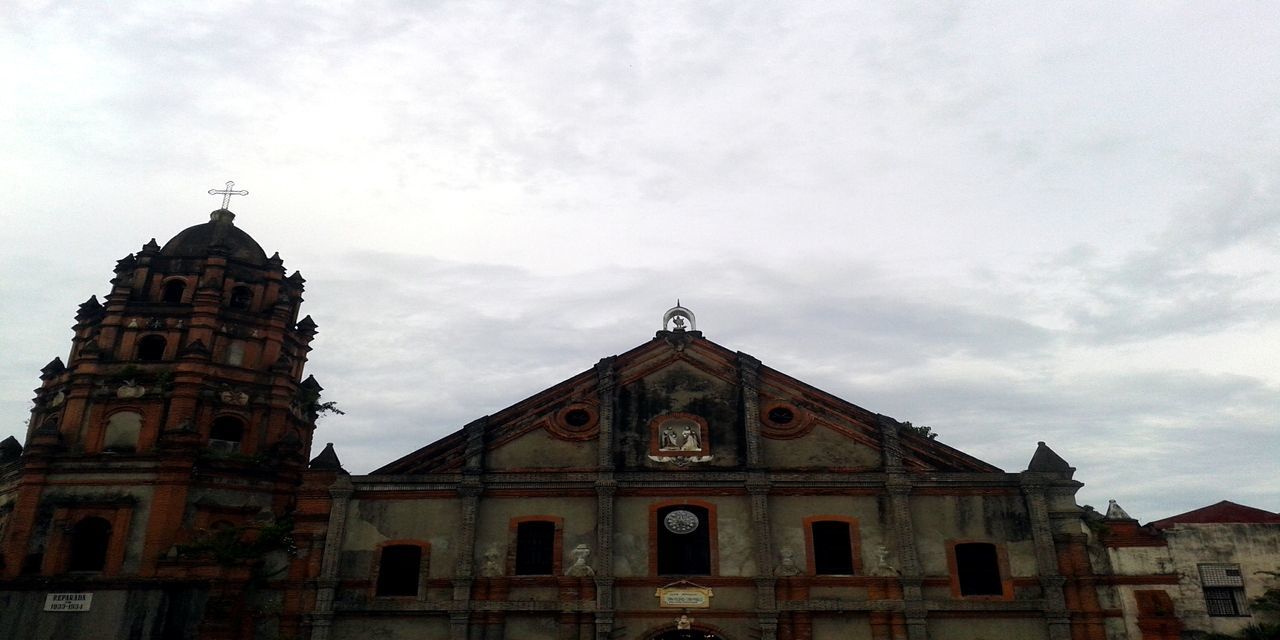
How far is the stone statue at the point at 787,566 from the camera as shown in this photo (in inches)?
901

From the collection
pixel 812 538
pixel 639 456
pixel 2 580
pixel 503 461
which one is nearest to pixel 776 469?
pixel 812 538

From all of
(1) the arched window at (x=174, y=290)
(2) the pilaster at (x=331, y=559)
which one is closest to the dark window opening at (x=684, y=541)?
(2) the pilaster at (x=331, y=559)

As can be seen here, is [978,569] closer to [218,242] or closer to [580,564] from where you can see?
[580,564]

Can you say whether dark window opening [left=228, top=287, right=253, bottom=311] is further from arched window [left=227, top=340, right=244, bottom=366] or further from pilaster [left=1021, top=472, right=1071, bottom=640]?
pilaster [left=1021, top=472, right=1071, bottom=640]

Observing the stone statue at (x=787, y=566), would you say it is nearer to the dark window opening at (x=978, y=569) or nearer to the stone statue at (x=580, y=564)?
the dark window opening at (x=978, y=569)

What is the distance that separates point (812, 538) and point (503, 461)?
880 cm

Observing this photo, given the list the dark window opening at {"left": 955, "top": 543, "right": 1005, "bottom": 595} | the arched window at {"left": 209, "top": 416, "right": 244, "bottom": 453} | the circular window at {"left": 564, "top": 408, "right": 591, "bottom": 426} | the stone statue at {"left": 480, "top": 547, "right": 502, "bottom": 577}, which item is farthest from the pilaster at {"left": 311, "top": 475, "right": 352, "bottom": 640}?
the dark window opening at {"left": 955, "top": 543, "right": 1005, "bottom": 595}

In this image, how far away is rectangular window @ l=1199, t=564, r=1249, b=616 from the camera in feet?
72.4

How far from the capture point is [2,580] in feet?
78.5

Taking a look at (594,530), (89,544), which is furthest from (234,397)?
(594,530)

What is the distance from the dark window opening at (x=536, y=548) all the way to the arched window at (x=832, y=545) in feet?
22.9

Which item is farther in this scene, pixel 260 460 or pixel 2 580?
pixel 260 460

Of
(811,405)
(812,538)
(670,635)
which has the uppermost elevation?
(811,405)

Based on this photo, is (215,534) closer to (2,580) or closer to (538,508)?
(2,580)
